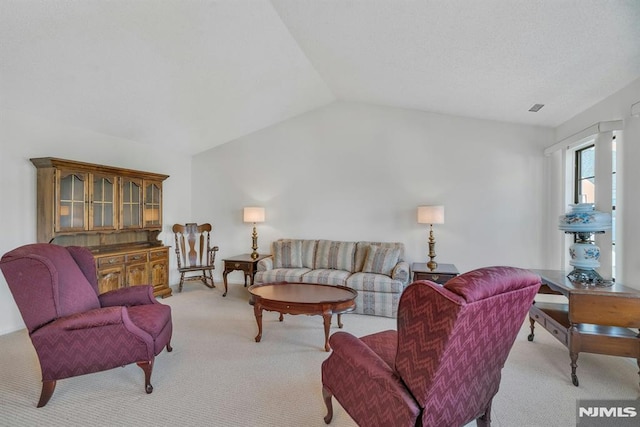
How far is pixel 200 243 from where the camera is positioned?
18.8 ft

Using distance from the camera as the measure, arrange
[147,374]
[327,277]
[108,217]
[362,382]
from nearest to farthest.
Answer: [362,382] < [147,374] < [108,217] < [327,277]

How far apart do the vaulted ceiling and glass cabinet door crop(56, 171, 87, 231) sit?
0.74 meters

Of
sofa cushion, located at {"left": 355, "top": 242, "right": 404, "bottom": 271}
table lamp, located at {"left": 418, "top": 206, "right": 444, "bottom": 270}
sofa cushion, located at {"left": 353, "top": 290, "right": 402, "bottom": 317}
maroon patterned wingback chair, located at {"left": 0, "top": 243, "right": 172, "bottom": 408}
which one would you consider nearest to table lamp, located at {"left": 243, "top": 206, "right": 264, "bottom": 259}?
sofa cushion, located at {"left": 355, "top": 242, "right": 404, "bottom": 271}

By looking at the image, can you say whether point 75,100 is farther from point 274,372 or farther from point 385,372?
point 385,372

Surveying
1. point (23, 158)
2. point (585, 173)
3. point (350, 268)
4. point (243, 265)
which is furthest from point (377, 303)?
point (23, 158)

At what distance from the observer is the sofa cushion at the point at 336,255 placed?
4785 millimetres

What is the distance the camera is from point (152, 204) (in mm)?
4918

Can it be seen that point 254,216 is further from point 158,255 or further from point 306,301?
point 306,301

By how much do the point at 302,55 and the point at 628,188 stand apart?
3.42m

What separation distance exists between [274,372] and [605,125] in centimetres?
368

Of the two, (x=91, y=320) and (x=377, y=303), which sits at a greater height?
(x=91, y=320)

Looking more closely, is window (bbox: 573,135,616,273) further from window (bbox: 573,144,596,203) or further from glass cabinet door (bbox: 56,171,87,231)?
glass cabinet door (bbox: 56,171,87,231)

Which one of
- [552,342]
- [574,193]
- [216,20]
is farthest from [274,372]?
[574,193]

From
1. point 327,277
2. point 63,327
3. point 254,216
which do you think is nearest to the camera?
point 63,327
